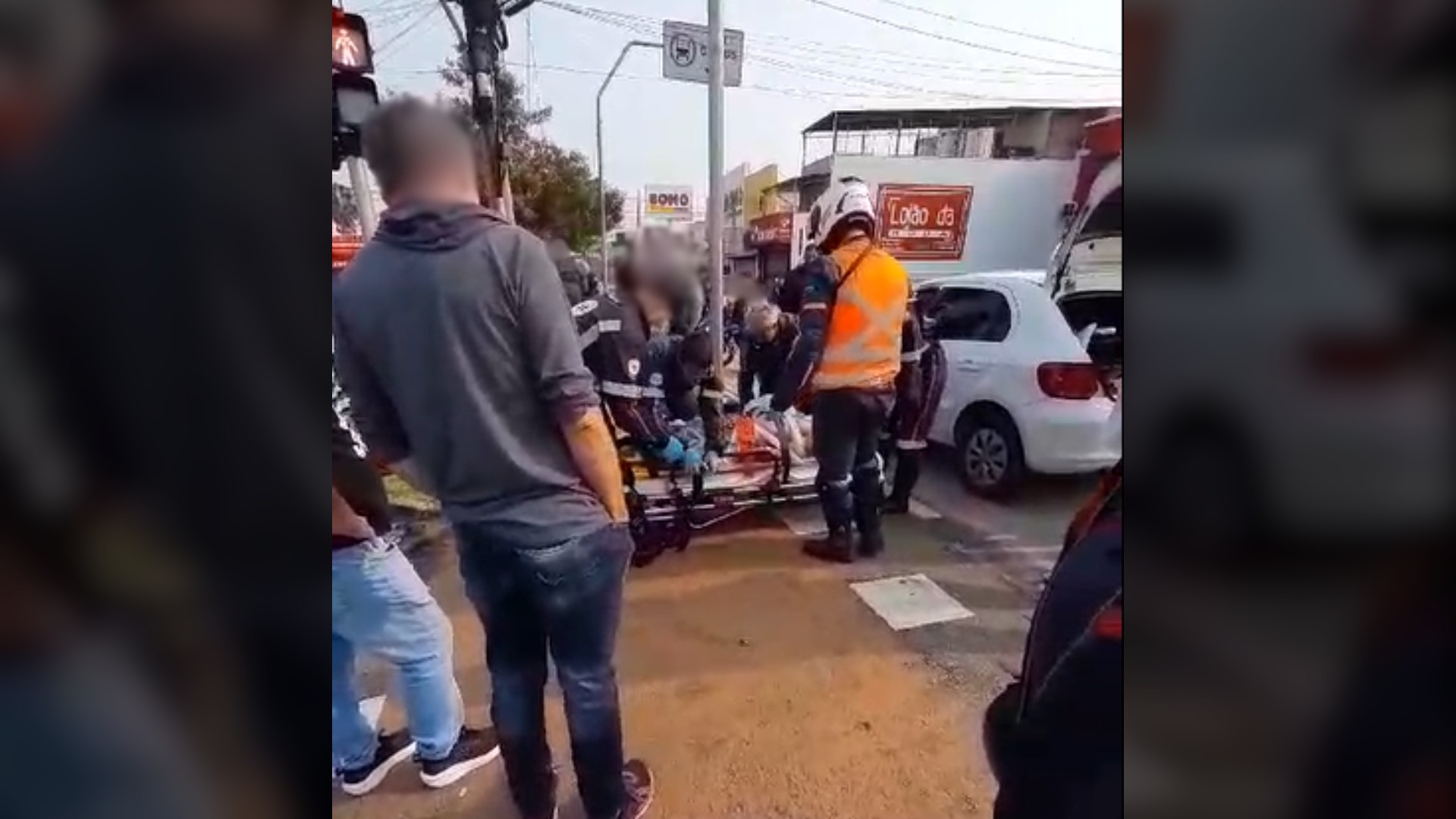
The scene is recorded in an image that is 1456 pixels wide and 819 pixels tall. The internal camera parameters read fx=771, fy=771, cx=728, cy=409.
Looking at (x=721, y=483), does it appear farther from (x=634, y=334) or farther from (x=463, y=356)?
(x=463, y=356)

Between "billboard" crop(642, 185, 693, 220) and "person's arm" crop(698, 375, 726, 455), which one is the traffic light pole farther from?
"person's arm" crop(698, 375, 726, 455)

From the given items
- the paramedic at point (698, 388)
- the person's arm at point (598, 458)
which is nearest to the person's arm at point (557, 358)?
the person's arm at point (598, 458)

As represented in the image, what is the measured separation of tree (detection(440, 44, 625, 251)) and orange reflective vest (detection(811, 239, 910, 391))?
12.7 inches

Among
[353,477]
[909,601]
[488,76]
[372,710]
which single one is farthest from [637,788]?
[488,76]

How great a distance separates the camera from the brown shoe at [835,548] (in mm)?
1157

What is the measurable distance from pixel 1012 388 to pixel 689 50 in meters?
0.64

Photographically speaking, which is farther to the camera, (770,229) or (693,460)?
(693,460)

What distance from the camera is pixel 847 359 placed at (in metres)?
1.11
